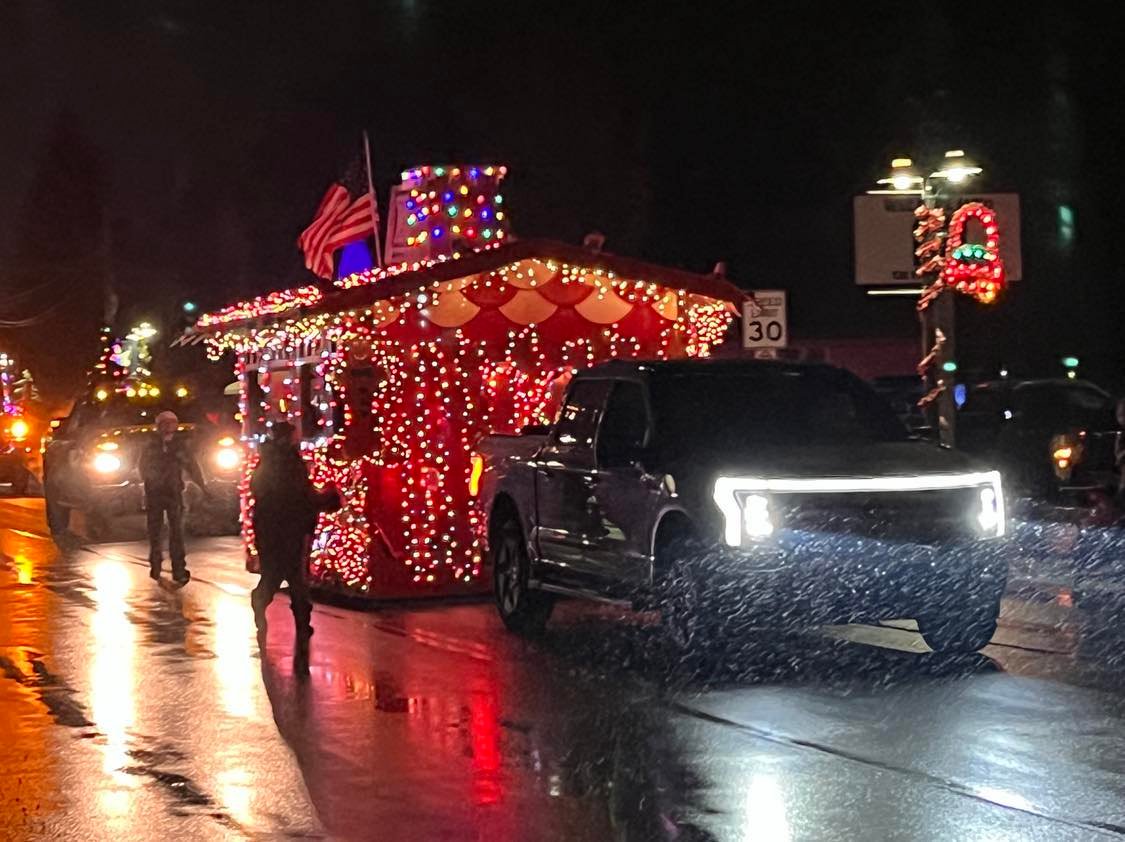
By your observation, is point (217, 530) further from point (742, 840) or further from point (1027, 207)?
point (1027, 207)

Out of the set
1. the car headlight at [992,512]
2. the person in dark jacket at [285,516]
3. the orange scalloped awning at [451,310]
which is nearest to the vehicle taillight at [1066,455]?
the orange scalloped awning at [451,310]

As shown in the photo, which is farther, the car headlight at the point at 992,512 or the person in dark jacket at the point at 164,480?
the person in dark jacket at the point at 164,480

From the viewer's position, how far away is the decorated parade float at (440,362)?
1559cm

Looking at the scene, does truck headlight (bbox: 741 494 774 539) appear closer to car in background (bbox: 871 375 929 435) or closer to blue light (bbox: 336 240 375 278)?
blue light (bbox: 336 240 375 278)

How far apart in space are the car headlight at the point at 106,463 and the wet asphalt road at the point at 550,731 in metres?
9.25

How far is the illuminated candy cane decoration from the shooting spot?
21203mm

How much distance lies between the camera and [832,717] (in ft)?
32.8

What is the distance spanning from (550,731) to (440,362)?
6.49 meters

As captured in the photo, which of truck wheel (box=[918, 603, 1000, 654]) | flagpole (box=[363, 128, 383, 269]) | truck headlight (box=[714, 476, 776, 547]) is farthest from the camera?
flagpole (box=[363, 128, 383, 269])

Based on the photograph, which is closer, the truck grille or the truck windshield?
the truck grille

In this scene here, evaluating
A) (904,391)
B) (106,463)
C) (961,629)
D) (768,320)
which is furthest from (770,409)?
(904,391)

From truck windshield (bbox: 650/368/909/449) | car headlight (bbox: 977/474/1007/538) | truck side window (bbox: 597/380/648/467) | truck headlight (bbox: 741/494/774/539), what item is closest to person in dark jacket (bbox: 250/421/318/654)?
truck side window (bbox: 597/380/648/467)

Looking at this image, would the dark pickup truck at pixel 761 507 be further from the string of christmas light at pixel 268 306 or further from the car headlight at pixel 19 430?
the car headlight at pixel 19 430

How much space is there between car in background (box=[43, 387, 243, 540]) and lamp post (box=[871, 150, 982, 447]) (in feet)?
28.3
